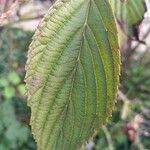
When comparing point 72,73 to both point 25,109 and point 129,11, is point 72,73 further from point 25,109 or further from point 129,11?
point 25,109

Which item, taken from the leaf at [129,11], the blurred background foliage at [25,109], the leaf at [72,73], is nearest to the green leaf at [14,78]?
the blurred background foliage at [25,109]

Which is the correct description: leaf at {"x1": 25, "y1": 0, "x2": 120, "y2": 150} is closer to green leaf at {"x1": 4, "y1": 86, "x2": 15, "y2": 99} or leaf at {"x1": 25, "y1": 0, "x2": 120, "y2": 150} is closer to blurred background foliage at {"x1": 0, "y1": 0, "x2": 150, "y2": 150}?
blurred background foliage at {"x1": 0, "y1": 0, "x2": 150, "y2": 150}

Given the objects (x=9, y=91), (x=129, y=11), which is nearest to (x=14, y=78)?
(x=9, y=91)

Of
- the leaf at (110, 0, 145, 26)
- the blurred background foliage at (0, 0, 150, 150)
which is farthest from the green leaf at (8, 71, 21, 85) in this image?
the leaf at (110, 0, 145, 26)

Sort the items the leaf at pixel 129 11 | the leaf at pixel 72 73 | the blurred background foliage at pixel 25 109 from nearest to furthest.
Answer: the leaf at pixel 72 73, the leaf at pixel 129 11, the blurred background foliage at pixel 25 109

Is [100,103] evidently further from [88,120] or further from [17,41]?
[17,41]

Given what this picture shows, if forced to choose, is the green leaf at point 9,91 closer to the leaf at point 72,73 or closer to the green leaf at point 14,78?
the green leaf at point 14,78
